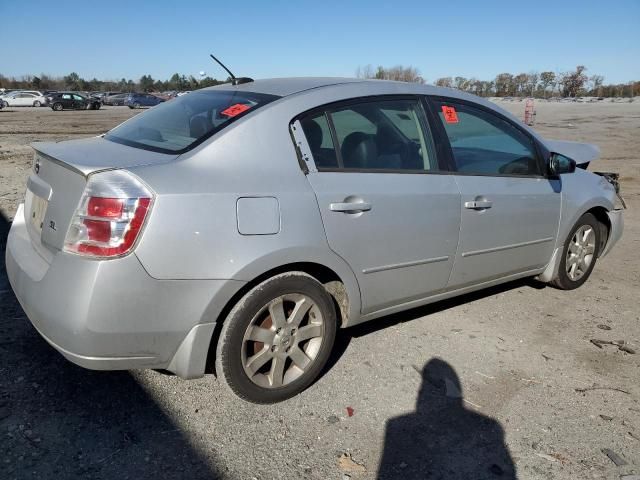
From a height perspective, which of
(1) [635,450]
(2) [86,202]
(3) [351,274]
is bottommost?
(1) [635,450]

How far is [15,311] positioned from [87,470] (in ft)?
6.29

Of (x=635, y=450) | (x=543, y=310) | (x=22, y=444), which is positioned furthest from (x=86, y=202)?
(x=543, y=310)

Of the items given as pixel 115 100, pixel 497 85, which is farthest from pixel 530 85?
pixel 115 100

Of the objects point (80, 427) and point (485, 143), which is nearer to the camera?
point (80, 427)

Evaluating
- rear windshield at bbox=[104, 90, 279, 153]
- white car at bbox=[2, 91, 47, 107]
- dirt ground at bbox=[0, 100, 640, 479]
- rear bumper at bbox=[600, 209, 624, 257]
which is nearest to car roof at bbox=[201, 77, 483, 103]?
rear windshield at bbox=[104, 90, 279, 153]

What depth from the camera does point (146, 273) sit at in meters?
2.32

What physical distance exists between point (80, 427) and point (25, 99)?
164ft

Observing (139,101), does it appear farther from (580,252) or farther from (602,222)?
(580,252)

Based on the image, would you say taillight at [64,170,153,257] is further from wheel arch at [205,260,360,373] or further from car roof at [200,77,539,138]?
car roof at [200,77,539,138]

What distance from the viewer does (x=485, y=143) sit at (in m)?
3.85

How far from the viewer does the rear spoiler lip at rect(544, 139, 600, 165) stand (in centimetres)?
499

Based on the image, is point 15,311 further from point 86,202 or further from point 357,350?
point 357,350

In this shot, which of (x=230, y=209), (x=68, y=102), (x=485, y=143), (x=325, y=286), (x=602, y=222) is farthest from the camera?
(x=68, y=102)

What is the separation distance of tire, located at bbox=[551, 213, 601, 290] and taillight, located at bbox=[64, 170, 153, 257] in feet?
11.3
